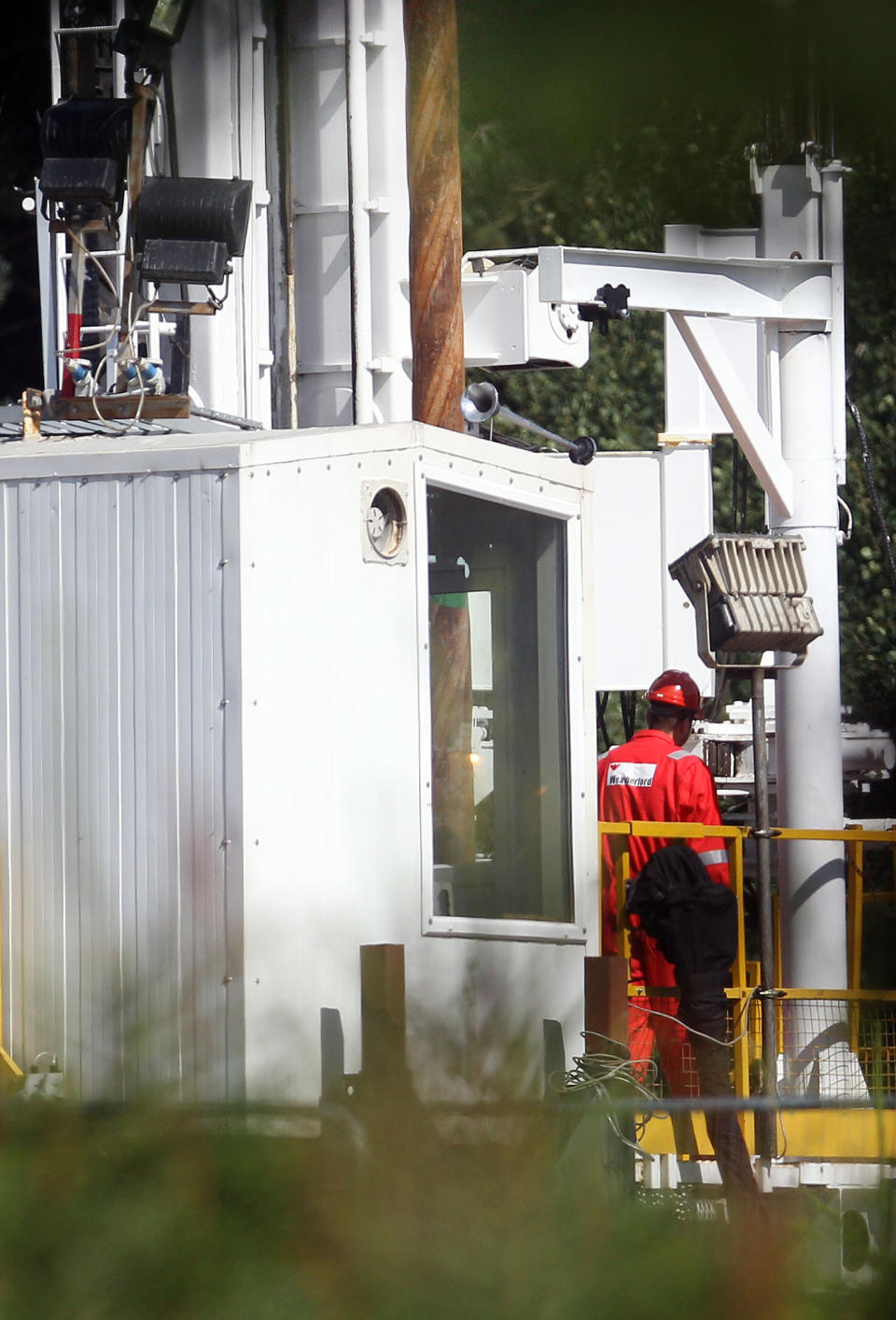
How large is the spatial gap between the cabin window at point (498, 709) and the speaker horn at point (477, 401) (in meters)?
1.67

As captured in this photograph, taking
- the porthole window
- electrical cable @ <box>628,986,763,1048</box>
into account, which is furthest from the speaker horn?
the porthole window

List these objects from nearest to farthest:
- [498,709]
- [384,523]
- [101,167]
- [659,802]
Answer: [384,523] → [498,709] → [101,167] → [659,802]

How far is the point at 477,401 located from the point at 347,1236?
19.0 ft

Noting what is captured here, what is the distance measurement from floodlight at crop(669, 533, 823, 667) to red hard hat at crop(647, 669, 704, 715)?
636 millimetres

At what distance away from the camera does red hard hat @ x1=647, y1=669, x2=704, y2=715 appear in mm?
6070

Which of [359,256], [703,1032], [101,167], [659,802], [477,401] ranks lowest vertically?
[703,1032]

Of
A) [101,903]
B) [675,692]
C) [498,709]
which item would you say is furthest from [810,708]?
[101,903]

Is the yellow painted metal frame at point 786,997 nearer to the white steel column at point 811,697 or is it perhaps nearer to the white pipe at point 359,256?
the white steel column at point 811,697

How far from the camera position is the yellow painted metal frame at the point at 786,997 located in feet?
2.81

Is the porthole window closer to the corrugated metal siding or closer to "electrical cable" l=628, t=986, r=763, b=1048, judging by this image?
the corrugated metal siding

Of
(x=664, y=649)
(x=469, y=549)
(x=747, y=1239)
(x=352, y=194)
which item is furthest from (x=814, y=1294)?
(x=664, y=649)

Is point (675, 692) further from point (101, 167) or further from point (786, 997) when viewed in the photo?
point (101, 167)

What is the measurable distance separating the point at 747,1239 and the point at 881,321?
39 centimetres

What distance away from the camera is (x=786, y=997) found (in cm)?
543
